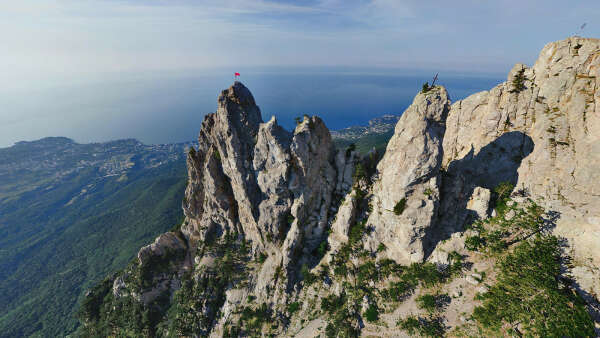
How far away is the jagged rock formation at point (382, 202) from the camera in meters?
35.0

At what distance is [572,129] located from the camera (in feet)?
115

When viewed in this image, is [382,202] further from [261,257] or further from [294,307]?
[261,257]

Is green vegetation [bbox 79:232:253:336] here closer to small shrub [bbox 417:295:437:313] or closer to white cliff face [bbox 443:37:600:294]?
small shrub [bbox 417:295:437:313]

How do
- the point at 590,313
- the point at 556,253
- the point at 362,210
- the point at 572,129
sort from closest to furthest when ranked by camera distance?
the point at 590,313, the point at 556,253, the point at 572,129, the point at 362,210

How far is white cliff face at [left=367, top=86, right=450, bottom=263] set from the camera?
36.9 metres

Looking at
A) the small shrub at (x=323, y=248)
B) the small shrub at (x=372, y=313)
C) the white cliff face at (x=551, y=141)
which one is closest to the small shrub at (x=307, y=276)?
the small shrub at (x=323, y=248)

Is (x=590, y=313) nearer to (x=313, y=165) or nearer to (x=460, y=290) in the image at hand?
(x=460, y=290)

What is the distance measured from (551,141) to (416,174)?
22915 millimetres

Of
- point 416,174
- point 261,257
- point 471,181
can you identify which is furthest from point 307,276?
point 471,181

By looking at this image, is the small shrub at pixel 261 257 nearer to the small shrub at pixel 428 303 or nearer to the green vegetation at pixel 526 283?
the small shrub at pixel 428 303

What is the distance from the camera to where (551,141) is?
3622 centimetres

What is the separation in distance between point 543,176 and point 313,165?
4038cm

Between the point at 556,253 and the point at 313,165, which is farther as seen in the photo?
the point at 313,165

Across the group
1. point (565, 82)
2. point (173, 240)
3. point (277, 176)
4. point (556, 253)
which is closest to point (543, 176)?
point (556, 253)
